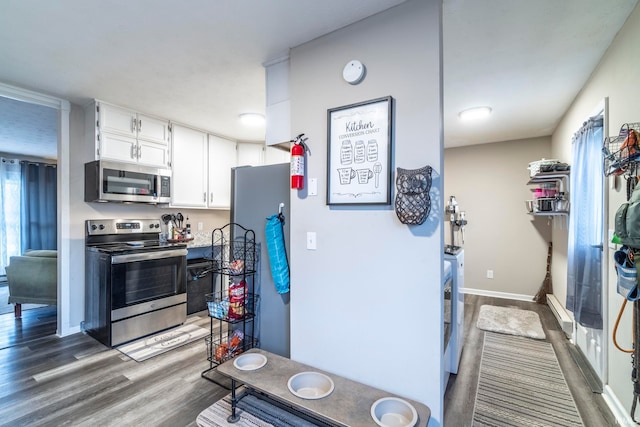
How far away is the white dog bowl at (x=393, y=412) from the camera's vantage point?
1.41 meters

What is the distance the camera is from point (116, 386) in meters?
2.18

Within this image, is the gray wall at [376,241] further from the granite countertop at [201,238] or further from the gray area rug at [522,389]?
the granite countertop at [201,238]

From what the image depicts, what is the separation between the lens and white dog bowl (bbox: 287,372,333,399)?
1.67 meters

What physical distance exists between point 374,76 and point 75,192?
3.40 metres

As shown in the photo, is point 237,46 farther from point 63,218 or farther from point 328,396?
point 63,218

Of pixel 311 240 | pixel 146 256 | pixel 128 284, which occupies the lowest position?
pixel 128 284

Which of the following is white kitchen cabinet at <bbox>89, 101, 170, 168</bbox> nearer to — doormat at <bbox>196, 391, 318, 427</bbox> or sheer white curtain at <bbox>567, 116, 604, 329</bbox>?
doormat at <bbox>196, 391, 318, 427</bbox>

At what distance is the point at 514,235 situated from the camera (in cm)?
444

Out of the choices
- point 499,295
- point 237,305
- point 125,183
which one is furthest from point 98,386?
point 499,295

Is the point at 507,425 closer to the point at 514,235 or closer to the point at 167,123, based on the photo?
the point at 514,235

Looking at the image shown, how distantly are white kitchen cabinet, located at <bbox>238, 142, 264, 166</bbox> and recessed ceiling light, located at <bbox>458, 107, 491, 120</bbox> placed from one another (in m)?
3.01

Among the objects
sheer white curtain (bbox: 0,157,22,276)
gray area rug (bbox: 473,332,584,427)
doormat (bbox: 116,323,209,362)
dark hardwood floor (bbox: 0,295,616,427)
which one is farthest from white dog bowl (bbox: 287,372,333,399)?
sheer white curtain (bbox: 0,157,22,276)

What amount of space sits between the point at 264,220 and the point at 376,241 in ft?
3.30

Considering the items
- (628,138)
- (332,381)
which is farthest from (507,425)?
(628,138)
